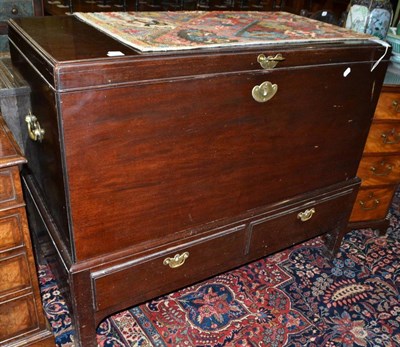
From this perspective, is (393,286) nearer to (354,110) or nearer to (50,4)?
(354,110)

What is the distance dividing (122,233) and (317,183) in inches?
31.2

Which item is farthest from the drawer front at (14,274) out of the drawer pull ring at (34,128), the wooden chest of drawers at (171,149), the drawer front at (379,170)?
the drawer front at (379,170)

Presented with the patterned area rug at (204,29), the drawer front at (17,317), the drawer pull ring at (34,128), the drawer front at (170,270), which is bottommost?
the drawer front at (17,317)

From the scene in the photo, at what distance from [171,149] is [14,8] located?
1236mm

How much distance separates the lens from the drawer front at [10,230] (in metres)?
1.10

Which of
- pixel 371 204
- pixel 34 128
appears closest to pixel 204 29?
pixel 34 128

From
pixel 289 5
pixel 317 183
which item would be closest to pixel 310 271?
pixel 317 183

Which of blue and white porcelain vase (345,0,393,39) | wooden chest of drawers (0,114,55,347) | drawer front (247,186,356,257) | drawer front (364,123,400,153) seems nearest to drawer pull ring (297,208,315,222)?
drawer front (247,186,356,257)

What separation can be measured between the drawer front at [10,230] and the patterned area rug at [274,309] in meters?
0.49

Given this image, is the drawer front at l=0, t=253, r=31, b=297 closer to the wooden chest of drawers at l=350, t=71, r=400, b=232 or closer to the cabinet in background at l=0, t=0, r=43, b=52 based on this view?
the cabinet in background at l=0, t=0, r=43, b=52

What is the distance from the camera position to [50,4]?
6.61 ft

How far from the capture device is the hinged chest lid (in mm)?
959

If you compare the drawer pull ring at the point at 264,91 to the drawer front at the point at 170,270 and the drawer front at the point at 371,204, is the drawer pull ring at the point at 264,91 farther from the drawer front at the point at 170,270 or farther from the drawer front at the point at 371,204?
the drawer front at the point at 371,204

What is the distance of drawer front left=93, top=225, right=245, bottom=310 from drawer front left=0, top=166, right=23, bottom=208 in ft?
0.98
